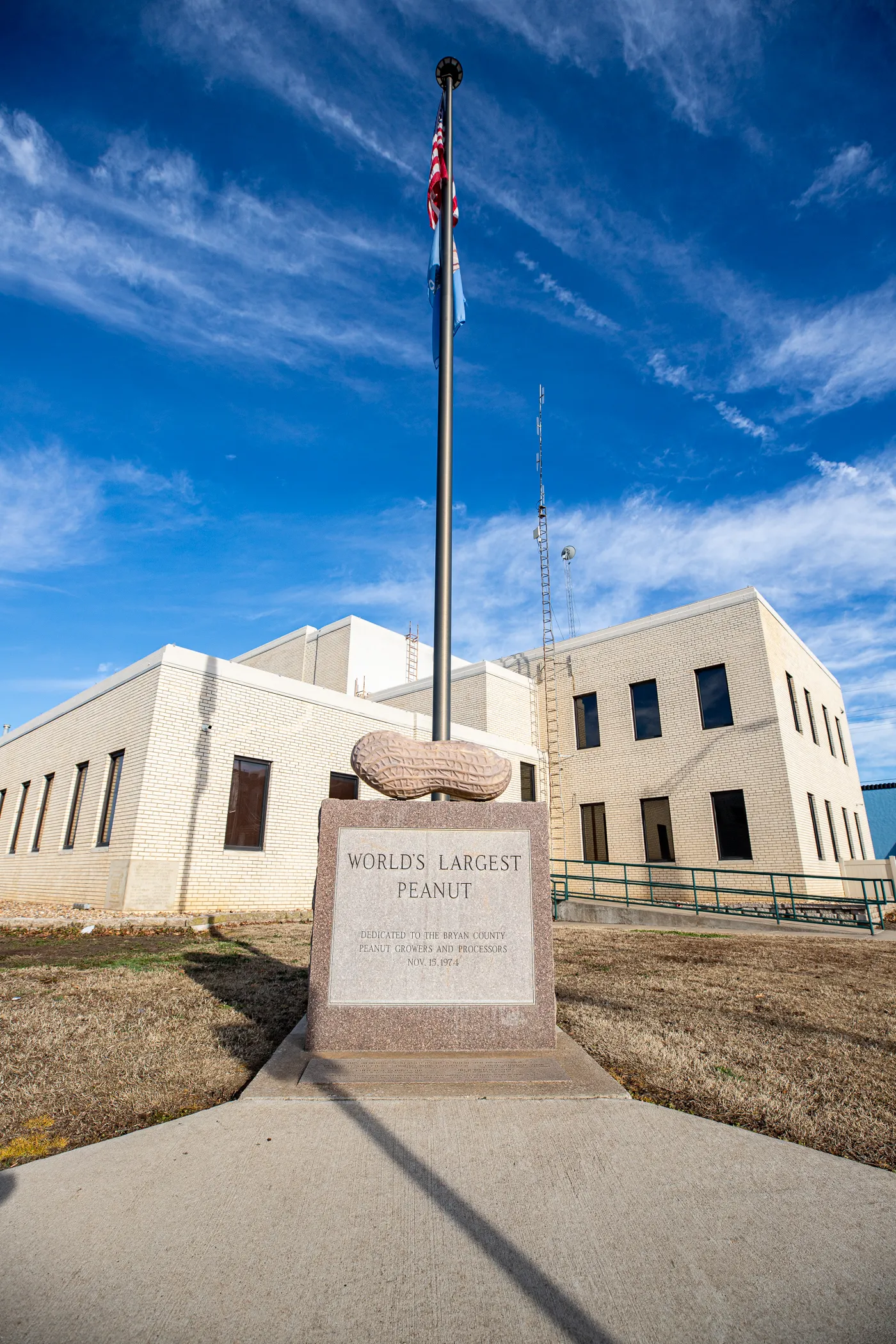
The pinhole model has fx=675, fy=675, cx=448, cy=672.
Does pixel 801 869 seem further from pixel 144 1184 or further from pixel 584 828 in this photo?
pixel 144 1184

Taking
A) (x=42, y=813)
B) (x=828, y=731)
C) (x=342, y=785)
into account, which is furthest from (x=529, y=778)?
(x=42, y=813)

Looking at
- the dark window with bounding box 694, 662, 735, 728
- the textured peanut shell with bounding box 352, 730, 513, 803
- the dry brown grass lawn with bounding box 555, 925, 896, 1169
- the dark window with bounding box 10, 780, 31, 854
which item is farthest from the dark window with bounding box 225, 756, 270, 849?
the dark window with bounding box 694, 662, 735, 728

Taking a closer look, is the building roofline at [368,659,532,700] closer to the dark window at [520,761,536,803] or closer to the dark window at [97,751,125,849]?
the dark window at [520,761,536,803]

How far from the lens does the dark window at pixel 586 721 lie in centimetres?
2241

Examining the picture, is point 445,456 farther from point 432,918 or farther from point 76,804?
point 76,804

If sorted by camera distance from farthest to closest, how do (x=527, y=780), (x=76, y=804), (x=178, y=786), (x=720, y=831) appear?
1. (x=527, y=780)
2. (x=720, y=831)
3. (x=76, y=804)
4. (x=178, y=786)

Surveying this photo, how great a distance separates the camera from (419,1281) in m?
1.91

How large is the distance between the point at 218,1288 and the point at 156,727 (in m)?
11.9

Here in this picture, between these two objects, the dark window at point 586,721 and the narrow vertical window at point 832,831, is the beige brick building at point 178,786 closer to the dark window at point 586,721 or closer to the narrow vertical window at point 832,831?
the dark window at point 586,721

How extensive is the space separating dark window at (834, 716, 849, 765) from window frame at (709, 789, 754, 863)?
8516 millimetres

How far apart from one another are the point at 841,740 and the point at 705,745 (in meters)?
9.18

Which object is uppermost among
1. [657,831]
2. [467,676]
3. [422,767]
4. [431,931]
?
[467,676]

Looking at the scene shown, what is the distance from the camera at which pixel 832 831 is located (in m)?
20.6

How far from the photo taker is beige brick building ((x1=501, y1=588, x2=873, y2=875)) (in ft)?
59.9
